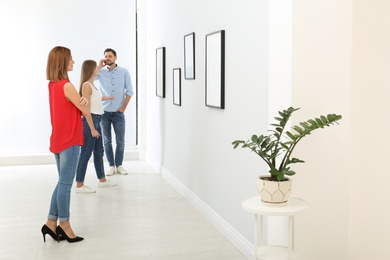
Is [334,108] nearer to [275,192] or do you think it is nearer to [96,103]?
[275,192]

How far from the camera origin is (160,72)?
A: 7.25 m

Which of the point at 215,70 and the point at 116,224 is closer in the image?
the point at 215,70

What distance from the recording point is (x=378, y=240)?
131 inches

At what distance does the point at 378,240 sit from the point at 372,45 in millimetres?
1240

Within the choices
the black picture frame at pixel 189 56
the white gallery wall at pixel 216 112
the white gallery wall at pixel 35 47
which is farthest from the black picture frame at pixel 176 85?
the white gallery wall at pixel 35 47

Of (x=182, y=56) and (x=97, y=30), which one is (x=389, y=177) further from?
(x=97, y=30)

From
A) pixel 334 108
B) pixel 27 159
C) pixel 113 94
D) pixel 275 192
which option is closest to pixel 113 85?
pixel 113 94

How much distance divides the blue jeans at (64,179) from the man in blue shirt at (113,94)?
2.90 meters

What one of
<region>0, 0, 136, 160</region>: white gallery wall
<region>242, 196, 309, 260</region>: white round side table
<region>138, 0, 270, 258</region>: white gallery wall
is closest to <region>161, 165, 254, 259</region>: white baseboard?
<region>138, 0, 270, 258</region>: white gallery wall

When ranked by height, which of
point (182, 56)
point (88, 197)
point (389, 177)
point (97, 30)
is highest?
point (97, 30)

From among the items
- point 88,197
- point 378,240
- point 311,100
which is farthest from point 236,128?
point 88,197

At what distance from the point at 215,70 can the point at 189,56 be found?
3.27 ft

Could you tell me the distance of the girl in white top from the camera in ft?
19.0

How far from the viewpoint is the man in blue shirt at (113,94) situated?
7.23 metres
